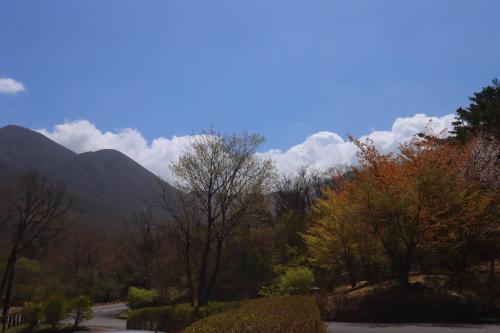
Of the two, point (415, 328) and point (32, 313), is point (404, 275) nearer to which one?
point (415, 328)

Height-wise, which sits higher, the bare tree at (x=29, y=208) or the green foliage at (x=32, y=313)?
the bare tree at (x=29, y=208)

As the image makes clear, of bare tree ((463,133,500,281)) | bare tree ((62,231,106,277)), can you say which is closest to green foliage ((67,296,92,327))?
bare tree ((463,133,500,281))

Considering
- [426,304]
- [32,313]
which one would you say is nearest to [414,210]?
[426,304]

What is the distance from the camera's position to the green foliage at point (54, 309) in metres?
24.1

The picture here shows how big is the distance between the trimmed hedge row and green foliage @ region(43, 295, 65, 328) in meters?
5.39

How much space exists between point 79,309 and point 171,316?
9.86 m

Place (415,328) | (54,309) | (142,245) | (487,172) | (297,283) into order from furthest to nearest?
(142,245) → (487,172) → (297,283) → (54,309) → (415,328)

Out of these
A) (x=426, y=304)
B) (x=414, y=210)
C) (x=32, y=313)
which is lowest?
(x=32, y=313)

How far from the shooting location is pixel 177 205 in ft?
86.6

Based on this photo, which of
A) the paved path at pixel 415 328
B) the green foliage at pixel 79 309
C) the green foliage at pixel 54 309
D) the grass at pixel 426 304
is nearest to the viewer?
the paved path at pixel 415 328

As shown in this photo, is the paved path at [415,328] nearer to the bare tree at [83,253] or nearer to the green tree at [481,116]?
the green tree at [481,116]

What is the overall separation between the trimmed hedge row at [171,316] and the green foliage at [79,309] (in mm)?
5656

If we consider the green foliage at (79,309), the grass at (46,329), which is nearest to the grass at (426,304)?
the grass at (46,329)

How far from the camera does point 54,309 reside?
24156 millimetres
